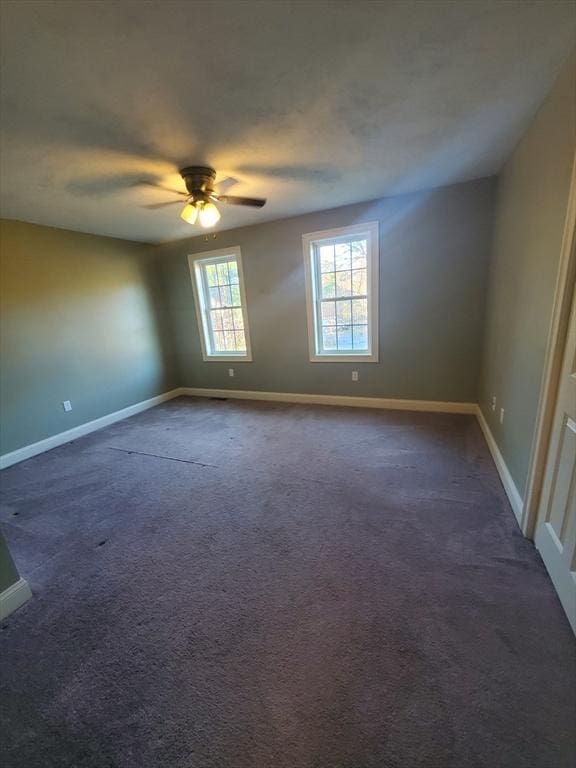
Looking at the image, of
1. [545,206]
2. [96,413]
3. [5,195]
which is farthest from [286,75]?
[96,413]

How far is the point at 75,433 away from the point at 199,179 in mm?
3266

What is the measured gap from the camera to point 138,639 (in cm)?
136

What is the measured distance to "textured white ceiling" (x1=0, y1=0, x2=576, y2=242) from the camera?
1.17m

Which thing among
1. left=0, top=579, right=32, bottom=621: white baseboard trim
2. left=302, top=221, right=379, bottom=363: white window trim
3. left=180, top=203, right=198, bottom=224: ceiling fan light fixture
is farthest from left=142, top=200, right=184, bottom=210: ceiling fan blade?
left=0, top=579, right=32, bottom=621: white baseboard trim

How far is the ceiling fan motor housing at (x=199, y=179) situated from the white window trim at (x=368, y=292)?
5.35 feet

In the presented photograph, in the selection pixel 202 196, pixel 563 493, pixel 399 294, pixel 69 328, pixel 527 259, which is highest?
pixel 202 196

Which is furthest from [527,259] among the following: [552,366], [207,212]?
[207,212]

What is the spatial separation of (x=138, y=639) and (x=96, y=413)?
3.35 meters

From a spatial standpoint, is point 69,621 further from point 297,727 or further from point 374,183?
A: point 374,183

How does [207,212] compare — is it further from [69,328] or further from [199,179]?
[69,328]

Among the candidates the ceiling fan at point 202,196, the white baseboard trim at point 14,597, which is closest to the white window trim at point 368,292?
the ceiling fan at point 202,196

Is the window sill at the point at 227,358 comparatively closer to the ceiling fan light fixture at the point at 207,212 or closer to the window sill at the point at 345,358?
the window sill at the point at 345,358

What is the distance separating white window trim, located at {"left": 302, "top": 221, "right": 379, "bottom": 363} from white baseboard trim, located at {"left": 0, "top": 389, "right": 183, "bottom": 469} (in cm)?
264

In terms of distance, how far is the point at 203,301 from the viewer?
4766 millimetres
